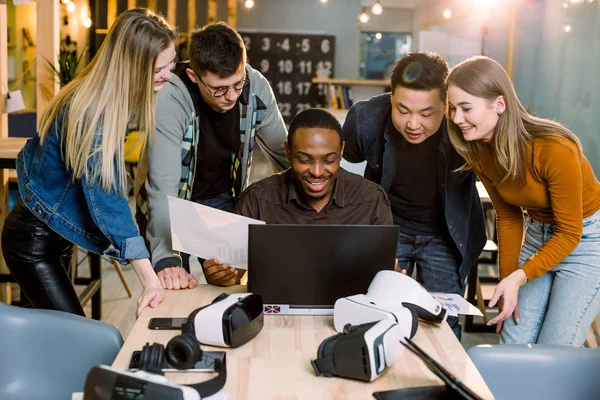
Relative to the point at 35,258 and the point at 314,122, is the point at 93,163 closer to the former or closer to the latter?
the point at 35,258

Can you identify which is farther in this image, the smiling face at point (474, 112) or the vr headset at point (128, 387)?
the smiling face at point (474, 112)

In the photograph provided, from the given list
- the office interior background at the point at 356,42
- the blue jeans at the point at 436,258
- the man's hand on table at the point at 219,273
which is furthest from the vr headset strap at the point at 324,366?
the office interior background at the point at 356,42

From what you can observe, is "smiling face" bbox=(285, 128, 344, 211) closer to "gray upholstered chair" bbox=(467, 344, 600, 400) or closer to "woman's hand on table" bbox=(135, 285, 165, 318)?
"woman's hand on table" bbox=(135, 285, 165, 318)

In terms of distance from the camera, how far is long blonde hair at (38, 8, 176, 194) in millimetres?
1678

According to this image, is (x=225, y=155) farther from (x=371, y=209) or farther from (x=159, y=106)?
(x=371, y=209)

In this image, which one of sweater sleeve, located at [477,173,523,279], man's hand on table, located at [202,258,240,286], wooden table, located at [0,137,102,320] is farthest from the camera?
wooden table, located at [0,137,102,320]

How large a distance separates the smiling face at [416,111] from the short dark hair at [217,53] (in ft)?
1.60

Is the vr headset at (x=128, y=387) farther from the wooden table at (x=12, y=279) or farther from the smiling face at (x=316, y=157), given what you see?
the wooden table at (x=12, y=279)

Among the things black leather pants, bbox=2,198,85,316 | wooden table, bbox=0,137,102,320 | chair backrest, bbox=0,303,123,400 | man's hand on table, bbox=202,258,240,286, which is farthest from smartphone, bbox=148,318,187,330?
wooden table, bbox=0,137,102,320

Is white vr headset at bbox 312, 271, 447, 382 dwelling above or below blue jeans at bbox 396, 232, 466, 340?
above

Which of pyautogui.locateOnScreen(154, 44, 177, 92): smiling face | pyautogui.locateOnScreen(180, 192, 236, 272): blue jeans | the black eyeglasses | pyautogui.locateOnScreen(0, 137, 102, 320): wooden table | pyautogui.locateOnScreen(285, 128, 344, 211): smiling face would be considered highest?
pyautogui.locateOnScreen(154, 44, 177, 92): smiling face

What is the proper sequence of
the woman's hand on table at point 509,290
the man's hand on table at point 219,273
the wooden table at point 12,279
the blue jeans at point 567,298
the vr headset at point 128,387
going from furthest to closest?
the wooden table at point 12,279 < the blue jeans at point 567,298 < the woman's hand on table at point 509,290 < the man's hand on table at point 219,273 < the vr headset at point 128,387

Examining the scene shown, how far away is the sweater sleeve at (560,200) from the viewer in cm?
181

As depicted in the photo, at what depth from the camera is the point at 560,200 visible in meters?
1.84
